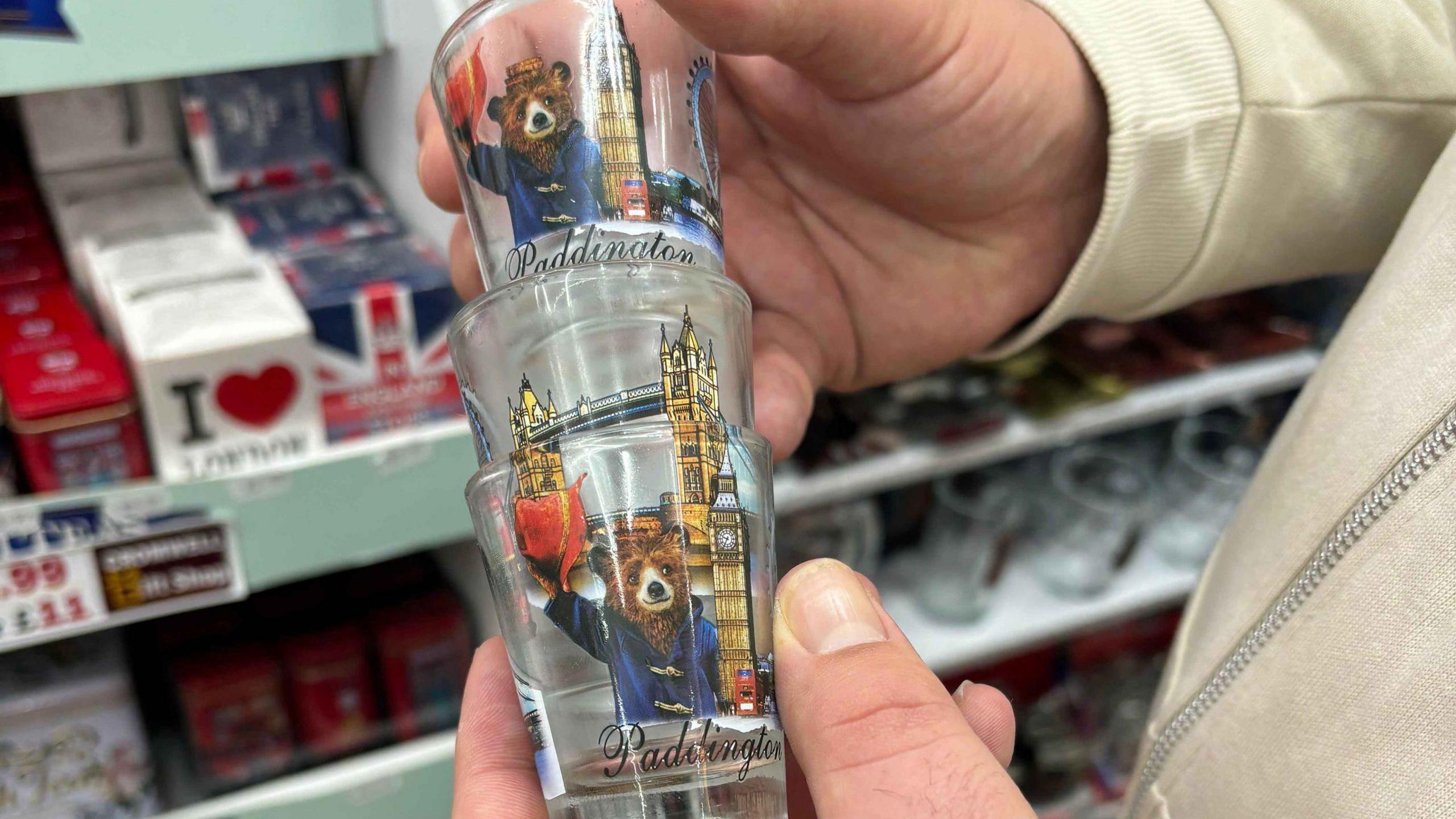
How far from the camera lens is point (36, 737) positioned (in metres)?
1.09

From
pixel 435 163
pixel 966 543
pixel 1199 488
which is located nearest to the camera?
pixel 435 163

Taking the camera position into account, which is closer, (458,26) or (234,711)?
(458,26)

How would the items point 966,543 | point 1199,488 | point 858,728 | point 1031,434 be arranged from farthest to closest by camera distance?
1. point 1199,488
2. point 966,543
3. point 1031,434
4. point 858,728

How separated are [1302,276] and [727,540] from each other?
28.7 inches

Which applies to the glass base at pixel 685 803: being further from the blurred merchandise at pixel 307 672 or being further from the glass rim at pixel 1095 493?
the glass rim at pixel 1095 493

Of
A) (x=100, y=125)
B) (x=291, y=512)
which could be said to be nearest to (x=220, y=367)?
(x=291, y=512)

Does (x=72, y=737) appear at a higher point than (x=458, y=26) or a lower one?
lower

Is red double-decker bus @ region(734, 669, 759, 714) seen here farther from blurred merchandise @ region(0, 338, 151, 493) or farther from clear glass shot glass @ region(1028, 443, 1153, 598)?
clear glass shot glass @ region(1028, 443, 1153, 598)

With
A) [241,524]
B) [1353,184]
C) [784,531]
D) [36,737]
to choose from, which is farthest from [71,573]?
[1353,184]

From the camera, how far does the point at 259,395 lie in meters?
0.98

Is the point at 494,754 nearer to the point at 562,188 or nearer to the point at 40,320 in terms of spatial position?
the point at 562,188

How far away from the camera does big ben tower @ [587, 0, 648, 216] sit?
0.54 m

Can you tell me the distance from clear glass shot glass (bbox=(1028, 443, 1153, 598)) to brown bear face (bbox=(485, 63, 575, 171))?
1334 millimetres

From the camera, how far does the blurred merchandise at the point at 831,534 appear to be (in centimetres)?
153
